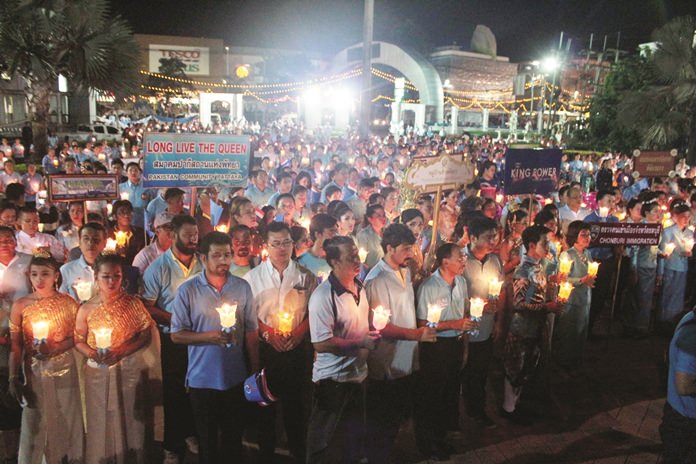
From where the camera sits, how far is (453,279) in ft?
14.3

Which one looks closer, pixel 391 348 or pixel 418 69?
pixel 391 348

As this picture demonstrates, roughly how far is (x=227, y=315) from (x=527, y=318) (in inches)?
107

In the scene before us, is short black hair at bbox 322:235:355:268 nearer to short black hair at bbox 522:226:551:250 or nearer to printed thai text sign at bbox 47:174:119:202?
short black hair at bbox 522:226:551:250

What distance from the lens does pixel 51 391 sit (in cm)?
372

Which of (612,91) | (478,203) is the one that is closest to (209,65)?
(612,91)

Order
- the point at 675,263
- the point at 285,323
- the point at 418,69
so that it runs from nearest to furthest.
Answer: the point at 285,323
the point at 675,263
the point at 418,69

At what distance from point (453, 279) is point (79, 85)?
45.6 ft

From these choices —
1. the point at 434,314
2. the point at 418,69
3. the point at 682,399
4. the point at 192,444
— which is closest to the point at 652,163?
the point at 682,399

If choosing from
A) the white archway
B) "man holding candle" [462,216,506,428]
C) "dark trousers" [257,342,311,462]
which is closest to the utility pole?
"man holding candle" [462,216,506,428]

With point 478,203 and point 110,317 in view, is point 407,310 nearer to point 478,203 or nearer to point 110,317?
point 110,317

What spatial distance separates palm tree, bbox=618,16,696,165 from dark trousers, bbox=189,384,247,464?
60.3 feet

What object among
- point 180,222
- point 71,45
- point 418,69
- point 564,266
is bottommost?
point 564,266

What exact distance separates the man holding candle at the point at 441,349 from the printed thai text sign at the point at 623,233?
2392 millimetres

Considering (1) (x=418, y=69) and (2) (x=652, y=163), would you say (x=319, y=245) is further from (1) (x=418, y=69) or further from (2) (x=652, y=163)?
(1) (x=418, y=69)
